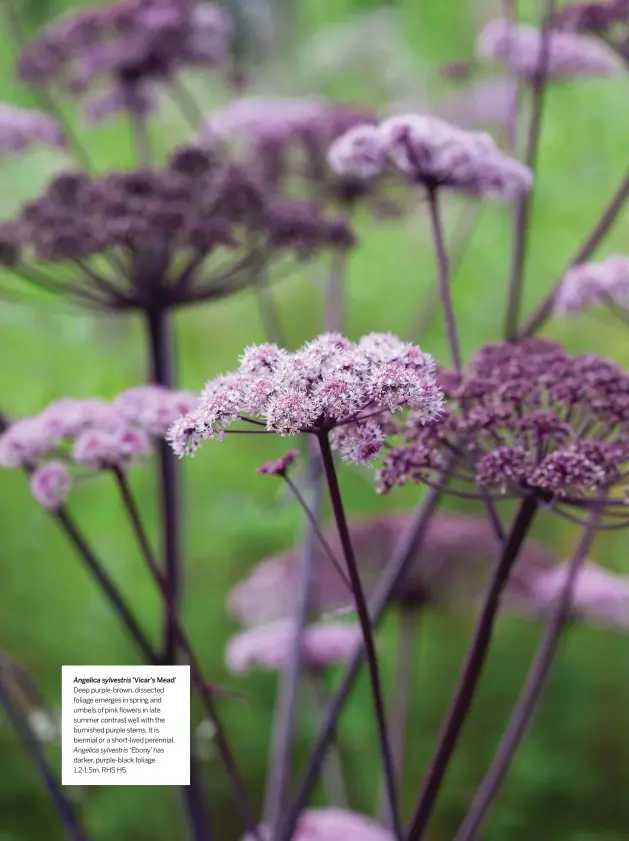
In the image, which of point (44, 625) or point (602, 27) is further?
point (44, 625)

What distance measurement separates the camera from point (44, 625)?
8.90ft

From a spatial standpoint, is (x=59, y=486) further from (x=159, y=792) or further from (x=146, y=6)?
(x=159, y=792)

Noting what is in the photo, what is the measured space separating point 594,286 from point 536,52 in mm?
512

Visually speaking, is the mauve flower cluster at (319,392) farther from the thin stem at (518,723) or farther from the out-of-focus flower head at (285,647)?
the out-of-focus flower head at (285,647)

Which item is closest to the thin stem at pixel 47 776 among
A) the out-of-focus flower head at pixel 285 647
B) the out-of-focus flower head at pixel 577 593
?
the out-of-focus flower head at pixel 285 647

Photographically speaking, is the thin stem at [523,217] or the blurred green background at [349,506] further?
the blurred green background at [349,506]

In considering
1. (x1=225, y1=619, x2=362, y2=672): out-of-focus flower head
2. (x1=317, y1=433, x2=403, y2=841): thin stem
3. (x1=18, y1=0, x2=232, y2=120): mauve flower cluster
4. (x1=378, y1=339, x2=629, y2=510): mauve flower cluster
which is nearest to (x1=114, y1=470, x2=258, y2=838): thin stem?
(x1=317, y1=433, x2=403, y2=841): thin stem

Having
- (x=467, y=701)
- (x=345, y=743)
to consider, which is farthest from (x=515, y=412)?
(x=345, y=743)

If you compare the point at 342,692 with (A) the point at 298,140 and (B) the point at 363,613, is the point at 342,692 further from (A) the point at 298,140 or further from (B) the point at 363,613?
(A) the point at 298,140

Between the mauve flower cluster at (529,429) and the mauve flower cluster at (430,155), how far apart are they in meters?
0.22

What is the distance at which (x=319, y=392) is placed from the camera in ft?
2.45

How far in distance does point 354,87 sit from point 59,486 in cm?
176

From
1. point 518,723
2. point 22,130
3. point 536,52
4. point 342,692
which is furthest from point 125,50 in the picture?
point 518,723

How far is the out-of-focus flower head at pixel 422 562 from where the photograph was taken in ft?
5.41
